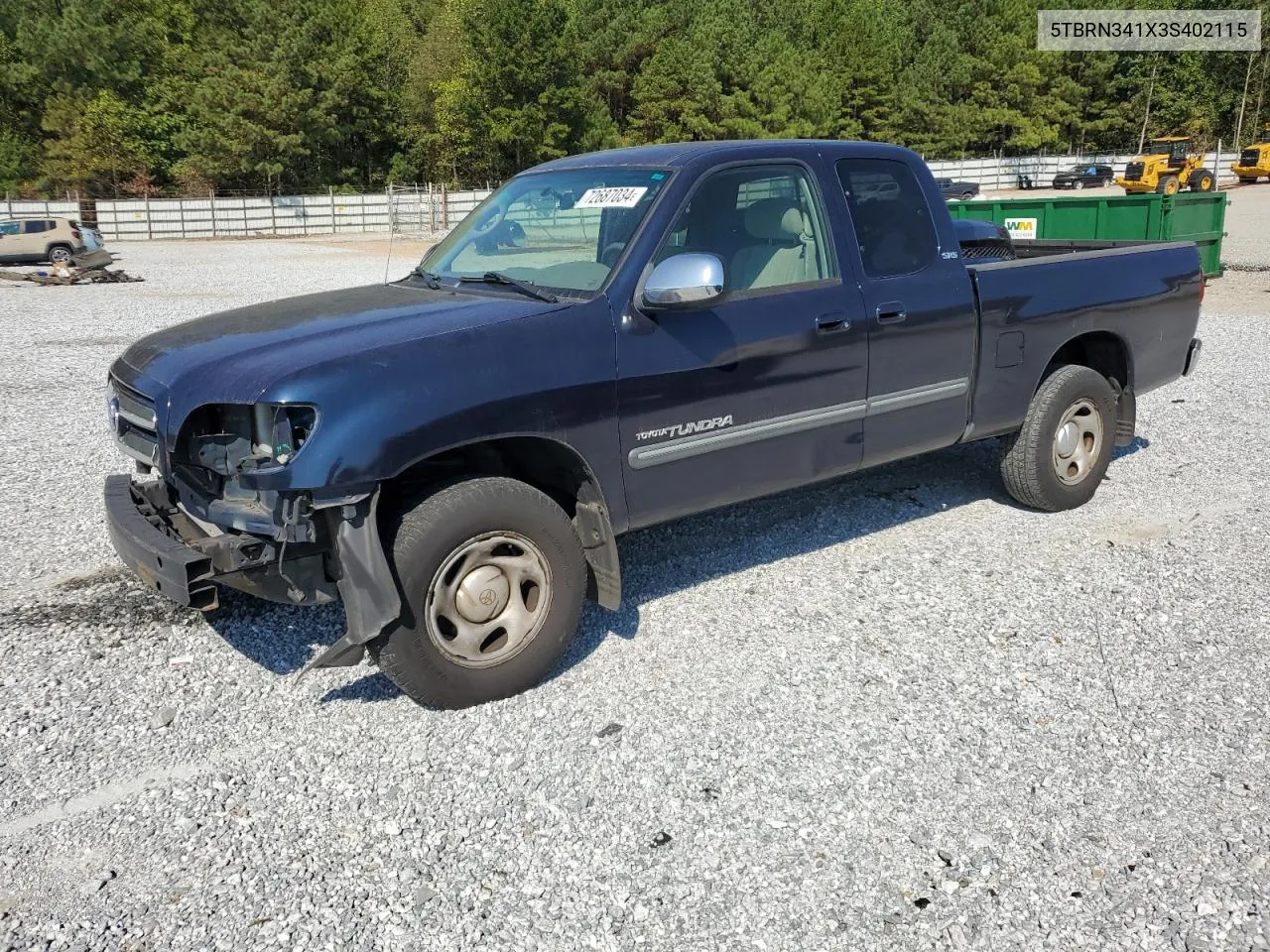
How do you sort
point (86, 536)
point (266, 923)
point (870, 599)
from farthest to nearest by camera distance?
1. point (86, 536)
2. point (870, 599)
3. point (266, 923)

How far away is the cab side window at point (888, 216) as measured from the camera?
15.8 ft

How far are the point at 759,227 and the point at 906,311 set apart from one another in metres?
0.82

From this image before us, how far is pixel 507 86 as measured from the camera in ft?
198

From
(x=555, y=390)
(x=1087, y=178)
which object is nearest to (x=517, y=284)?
(x=555, y=390)

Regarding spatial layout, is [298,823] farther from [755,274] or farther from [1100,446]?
[1100,446]

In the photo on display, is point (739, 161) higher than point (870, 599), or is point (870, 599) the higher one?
point (739, 161)

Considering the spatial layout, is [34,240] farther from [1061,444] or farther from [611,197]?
[1061,444]

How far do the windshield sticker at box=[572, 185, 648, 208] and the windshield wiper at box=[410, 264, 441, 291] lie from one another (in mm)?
698

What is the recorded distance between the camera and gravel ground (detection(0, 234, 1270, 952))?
2.82 m

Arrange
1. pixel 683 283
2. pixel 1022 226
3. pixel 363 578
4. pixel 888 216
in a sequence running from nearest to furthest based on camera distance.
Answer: pixel 363 578, pixel 683 283, pixel 888 216, pixel 1022 226

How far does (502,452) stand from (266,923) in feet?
6.22

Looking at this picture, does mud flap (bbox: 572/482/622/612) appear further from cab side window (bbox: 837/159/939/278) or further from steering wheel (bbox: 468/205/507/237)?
cab side window (bbox: 837/159/939/278)

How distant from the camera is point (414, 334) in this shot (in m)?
3.70

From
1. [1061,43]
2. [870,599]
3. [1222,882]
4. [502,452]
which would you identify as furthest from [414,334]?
[1061,43]
